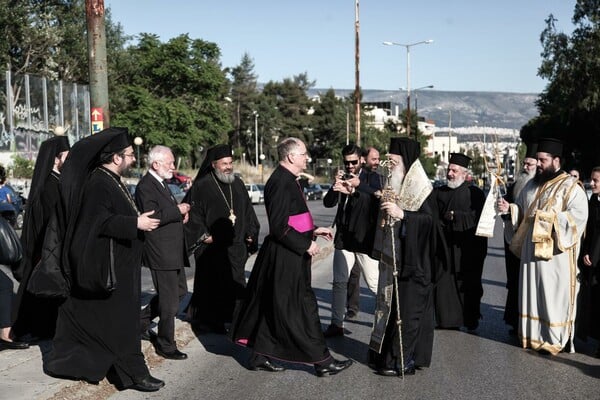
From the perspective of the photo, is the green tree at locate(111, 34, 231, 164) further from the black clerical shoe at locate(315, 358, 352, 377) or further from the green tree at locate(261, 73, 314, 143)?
the black clerical shoe at locate(315, 358, 352, 377)

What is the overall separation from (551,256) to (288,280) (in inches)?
110

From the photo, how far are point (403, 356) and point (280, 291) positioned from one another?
3.95ft

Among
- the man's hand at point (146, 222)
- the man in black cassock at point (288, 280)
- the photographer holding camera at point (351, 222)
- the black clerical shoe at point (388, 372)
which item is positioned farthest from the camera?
the photographer holding camera at point (351, 222)

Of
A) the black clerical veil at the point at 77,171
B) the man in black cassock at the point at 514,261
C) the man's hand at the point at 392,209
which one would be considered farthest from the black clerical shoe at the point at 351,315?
the black clerical veil at the point at 77,171

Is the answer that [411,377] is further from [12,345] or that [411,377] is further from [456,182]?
[12,345]

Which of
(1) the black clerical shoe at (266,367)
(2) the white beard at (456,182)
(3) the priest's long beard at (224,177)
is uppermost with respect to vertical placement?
Result: (3) the priest's long beard at (224,177)

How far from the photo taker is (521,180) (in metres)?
10.0

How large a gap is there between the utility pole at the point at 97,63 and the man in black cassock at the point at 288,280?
3.30 m

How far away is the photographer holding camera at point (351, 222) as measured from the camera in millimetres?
7746

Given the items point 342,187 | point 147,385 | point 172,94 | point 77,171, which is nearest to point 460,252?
point 342,187

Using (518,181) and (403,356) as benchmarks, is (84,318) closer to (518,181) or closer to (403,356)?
(403,356)

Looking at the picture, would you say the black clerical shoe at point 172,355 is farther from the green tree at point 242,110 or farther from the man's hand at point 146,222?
the green tree at point 242,110


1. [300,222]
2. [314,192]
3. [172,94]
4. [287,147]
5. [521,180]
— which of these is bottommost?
[314,192]

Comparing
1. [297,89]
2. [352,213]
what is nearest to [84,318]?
[352,213]
